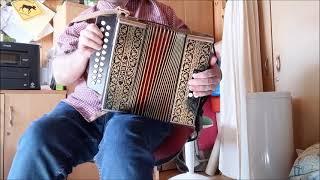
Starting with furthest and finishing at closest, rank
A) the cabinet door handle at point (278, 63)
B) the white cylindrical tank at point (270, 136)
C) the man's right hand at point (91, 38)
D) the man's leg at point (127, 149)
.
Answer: the cabinet door handle at point (278, 63), the white cylindrical tank at point (270, 136), the man's right hand at point (91, 38), the man's leg at point (127, 149)

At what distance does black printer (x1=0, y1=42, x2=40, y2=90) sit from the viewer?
1.44 meters

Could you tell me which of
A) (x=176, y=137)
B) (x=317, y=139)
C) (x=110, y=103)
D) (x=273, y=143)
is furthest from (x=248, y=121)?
(x=110, y=103)

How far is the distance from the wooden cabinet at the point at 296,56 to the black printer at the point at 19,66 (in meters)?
1.30

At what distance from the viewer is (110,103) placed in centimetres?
70

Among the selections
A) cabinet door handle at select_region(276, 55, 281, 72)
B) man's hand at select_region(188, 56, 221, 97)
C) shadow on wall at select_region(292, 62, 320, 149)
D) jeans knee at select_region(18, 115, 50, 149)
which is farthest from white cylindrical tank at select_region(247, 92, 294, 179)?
jeans knee at select_region(18, 115, 50, 149)

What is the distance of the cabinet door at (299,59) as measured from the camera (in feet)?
4.76

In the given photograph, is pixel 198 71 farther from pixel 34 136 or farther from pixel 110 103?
pixel 34 136

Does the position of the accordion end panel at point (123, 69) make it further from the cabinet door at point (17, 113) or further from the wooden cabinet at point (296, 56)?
the wooden cabinet at point (296, 56)

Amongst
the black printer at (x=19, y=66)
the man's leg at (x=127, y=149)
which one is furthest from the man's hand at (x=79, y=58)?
the black printer at (x=19, y=66)

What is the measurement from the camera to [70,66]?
0.74 metres

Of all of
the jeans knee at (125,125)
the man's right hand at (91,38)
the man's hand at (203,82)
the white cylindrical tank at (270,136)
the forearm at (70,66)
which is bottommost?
the white cylindrical tank at (270,136)

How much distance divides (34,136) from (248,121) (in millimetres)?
1114

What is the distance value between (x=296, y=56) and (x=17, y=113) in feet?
4.89

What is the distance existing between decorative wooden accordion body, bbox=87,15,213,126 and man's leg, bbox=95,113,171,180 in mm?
57
